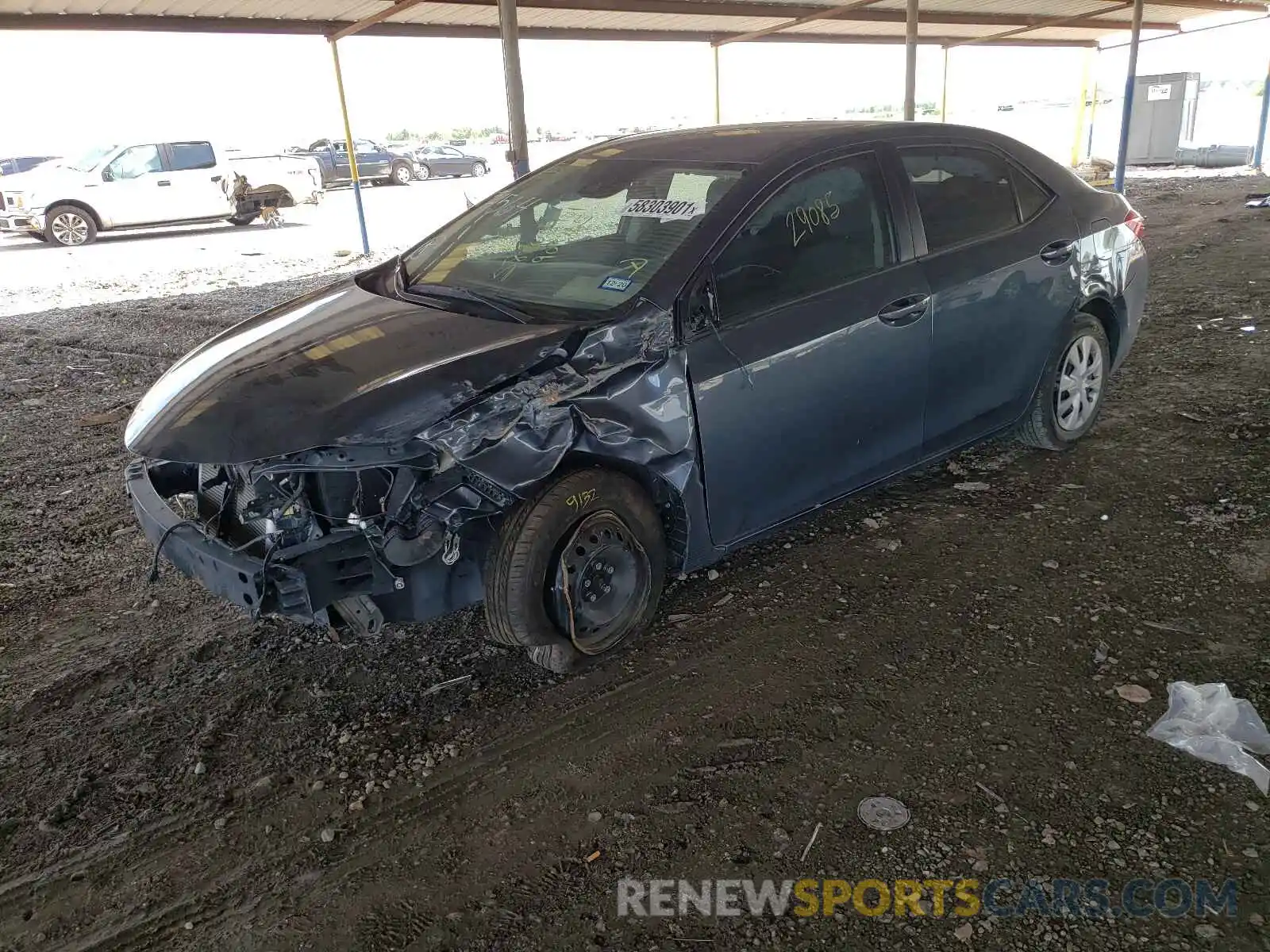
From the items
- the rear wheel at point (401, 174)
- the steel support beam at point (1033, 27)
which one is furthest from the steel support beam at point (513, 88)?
the rear wheel at point (401, 174)

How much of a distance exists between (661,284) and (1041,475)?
7.94 feet

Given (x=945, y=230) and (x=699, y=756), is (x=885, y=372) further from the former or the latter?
(x=699, y=756)

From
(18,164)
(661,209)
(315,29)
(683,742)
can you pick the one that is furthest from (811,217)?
(18,164)

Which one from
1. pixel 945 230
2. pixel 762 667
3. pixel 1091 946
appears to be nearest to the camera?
pixel 1091 946

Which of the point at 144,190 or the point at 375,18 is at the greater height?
the point at 375,18

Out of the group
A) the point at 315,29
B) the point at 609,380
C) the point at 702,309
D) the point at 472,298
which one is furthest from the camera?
the point at 315,29

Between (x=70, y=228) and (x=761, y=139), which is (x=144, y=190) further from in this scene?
(x=761, y=139)

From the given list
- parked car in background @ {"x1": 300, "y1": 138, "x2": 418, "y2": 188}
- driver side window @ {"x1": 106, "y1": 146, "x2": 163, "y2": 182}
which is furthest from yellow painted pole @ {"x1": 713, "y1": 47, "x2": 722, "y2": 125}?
parked car in background @ {"x1": 300, "y1": 138, "x2": 418, "y2": 188}

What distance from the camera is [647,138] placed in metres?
3.86

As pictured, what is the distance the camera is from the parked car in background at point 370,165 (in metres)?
25.6

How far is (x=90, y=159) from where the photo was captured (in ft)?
51.6

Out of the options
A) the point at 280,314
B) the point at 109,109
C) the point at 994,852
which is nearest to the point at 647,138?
the point at 280,314

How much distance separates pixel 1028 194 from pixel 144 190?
16103mm

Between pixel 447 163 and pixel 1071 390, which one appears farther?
pixel 447 163
